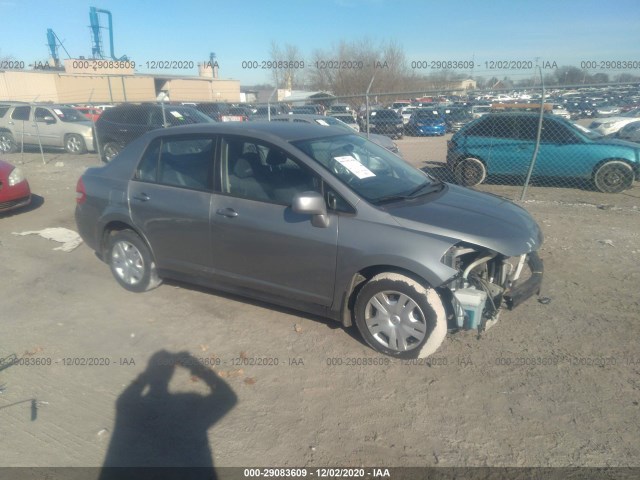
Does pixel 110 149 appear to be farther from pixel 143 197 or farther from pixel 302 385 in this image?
pixel 302 385

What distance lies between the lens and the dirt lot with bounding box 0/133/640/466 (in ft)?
9.18

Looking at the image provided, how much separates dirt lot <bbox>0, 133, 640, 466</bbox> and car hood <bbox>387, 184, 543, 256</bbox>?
913 mm

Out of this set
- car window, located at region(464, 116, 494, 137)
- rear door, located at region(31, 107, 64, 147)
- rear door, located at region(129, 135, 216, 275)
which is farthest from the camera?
rear door, located at region(31, 107, 64, 147)

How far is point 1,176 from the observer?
303 inches

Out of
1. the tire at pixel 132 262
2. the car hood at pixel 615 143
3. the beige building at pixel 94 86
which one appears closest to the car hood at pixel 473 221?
the tire at pixel 132 262

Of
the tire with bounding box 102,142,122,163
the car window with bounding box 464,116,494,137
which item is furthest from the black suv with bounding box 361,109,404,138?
the tire with bounding box 102,142,122,163

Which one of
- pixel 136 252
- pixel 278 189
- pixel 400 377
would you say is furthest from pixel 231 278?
pixel 400 377

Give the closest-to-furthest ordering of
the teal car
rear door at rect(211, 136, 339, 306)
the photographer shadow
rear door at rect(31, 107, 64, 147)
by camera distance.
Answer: the photographer shadow
rear door at rect(211, 136, 339, 306)
the teal car
rear door at rect(31, 107, 64, 147)

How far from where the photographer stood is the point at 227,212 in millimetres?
4047

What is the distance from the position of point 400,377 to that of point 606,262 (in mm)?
3506

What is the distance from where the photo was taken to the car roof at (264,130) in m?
4.07

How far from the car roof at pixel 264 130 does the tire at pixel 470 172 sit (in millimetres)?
6208

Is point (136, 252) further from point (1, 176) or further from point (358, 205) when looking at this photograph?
point (1, 176)

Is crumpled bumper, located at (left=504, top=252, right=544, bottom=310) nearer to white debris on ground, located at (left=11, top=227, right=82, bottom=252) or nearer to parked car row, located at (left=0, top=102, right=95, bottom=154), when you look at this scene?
white debris on ground, located at (left=11, top=227, right=82, bottom=252)
